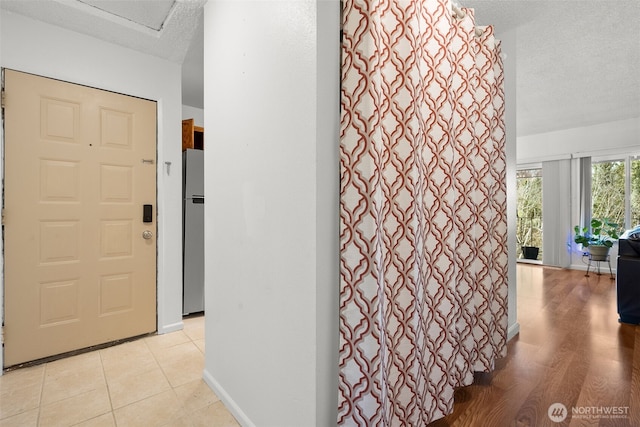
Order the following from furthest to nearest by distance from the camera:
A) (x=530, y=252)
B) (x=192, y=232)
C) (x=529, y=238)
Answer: (x=529, y=238)
(x=530, y=252)
(x=192, y=232)

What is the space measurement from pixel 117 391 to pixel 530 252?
6728 mm

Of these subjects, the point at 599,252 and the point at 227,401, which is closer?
the point at 227,401

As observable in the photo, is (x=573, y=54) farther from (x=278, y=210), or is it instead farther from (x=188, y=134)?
(x=188, y=134)

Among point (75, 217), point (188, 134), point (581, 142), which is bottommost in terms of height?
point (75, 217)

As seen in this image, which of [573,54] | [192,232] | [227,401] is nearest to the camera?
[227,401]

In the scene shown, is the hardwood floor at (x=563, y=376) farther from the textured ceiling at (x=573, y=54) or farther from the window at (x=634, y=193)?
the window at (x=634, y=193)

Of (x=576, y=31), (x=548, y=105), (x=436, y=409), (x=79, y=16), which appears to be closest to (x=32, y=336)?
(x=79, y=16)

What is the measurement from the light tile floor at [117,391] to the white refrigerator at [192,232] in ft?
2.27

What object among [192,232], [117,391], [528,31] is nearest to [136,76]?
[192,232]

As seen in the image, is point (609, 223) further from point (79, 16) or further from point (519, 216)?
point (79, 16)

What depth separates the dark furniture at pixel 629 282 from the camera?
257 cm

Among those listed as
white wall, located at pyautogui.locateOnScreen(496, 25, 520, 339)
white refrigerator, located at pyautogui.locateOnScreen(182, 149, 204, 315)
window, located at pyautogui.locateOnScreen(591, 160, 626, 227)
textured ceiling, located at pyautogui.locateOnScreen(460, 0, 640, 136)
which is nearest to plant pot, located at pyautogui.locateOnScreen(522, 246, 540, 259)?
window, located at pyautogui.locateOnScreen(591, 160, 626, 227)

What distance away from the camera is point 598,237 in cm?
481

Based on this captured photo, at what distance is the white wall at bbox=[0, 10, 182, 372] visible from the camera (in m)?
2.04
